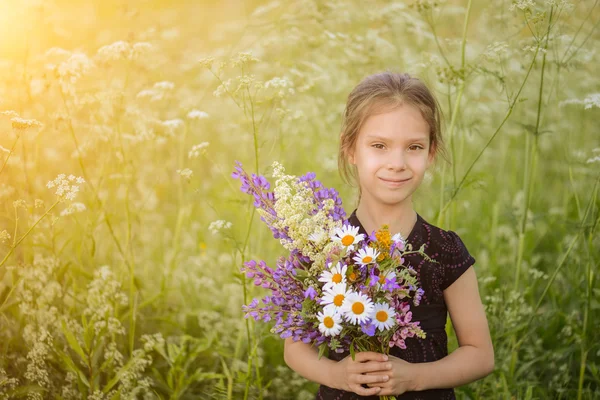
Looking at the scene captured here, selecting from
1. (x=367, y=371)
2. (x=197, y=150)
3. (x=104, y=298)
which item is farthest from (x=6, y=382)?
(x=367, y=371)

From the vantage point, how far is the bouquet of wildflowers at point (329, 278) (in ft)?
4.74

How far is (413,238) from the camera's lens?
1.94m

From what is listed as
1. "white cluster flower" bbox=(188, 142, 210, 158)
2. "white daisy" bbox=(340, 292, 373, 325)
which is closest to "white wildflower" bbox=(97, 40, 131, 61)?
"white cluster flower" bbox=(188, 142, 210, 158)

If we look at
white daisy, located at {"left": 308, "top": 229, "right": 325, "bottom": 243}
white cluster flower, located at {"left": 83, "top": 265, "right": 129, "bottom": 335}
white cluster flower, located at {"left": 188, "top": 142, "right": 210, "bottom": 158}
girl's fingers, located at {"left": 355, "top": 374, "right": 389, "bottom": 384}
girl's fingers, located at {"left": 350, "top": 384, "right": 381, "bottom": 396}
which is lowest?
girl's fingers, located at {"left": 350, "top": 384, "right": 381, "bottom": 396}

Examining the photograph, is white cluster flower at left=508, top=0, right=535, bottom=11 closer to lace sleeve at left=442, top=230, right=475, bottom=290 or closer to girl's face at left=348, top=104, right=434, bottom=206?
girl's face at left=348, top=104, right=434, bottom=206

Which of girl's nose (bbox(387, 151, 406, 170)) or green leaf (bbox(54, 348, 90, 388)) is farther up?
girl's nose (bbox(387, 151, 406, 170))

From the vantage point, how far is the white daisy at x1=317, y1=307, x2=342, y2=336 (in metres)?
1.42

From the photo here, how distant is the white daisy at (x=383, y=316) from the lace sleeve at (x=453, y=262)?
509 mm

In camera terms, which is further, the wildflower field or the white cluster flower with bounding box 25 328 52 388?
the wildflower field

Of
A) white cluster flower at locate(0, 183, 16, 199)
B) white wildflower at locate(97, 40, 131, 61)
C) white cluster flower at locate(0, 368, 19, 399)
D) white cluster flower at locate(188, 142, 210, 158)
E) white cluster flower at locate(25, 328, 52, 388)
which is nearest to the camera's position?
white cluster flower at locate(0, 368, 19, 399)

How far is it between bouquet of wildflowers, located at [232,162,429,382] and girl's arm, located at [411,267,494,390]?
8.9 inches

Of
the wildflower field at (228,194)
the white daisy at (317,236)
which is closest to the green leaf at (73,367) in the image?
the wildflower field at (228,194)

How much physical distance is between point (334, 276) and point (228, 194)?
2981 mm

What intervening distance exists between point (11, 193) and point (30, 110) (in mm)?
577
